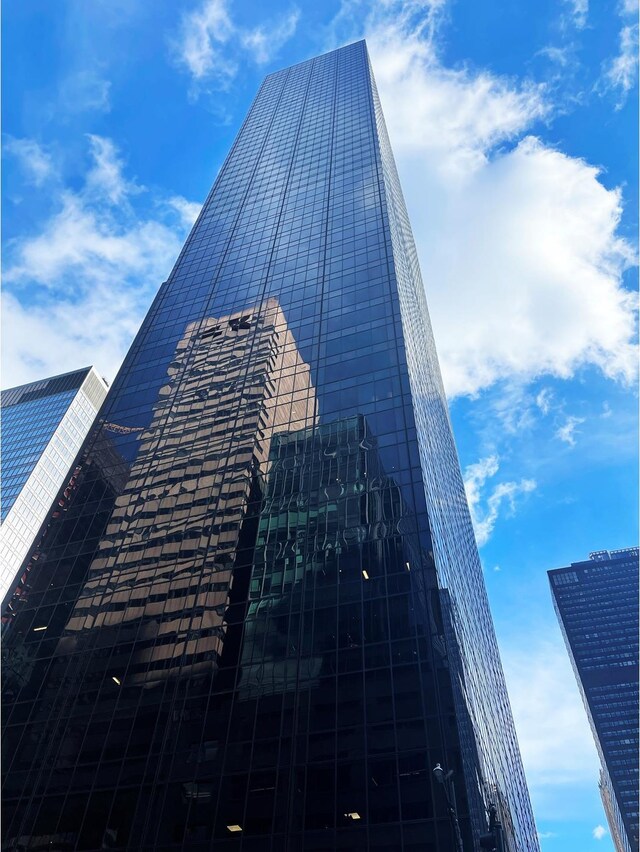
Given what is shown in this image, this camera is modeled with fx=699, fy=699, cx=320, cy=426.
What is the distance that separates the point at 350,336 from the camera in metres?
69.6

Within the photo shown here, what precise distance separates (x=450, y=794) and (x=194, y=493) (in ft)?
112

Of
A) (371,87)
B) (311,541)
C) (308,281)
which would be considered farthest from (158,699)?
(371,87)

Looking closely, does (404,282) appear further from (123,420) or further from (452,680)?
(452,680)

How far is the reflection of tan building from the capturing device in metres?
51.9

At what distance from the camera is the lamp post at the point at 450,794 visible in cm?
3521

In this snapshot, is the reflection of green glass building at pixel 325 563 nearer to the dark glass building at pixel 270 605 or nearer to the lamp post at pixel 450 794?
the dark glass building at pixel 270 605

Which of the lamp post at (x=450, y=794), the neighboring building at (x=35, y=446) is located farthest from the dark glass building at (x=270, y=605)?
the neighboring building at (x=35, y=446)

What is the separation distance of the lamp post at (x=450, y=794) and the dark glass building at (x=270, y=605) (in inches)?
6.0

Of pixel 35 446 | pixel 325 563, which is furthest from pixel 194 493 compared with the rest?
pixel 35 446

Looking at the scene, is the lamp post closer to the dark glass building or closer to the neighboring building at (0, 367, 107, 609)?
the dark glass building

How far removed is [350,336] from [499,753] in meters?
41.7

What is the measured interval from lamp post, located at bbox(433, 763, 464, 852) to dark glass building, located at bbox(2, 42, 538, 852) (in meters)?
0.15

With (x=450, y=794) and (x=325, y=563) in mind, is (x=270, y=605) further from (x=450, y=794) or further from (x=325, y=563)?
(x=450, y=794)

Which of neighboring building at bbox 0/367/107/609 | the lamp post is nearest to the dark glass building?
the lamp post
